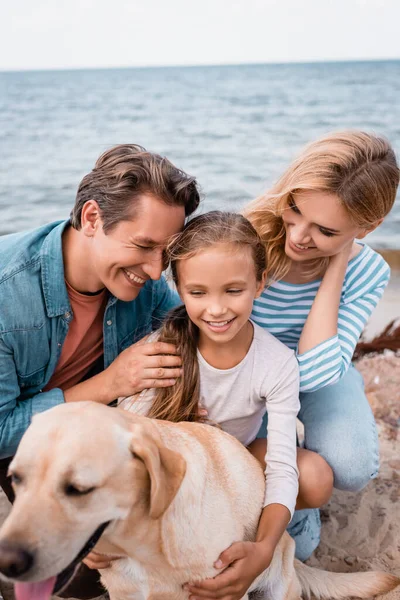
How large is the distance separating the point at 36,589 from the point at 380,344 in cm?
389

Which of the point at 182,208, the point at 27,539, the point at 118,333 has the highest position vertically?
the point at 182,208

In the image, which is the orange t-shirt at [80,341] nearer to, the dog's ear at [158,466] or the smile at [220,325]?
the smile at [220,325]

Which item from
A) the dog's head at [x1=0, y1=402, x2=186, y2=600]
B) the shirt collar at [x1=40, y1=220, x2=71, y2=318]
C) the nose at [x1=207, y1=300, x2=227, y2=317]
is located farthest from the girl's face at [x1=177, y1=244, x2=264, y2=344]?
the dog's head at [x1=0, y1=402, x2=186, y2=600]

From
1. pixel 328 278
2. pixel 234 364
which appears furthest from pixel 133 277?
pixel 328 278

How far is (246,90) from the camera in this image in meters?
30.1

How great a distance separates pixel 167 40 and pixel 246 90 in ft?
17.2

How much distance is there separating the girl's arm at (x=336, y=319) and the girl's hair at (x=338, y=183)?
191 mm

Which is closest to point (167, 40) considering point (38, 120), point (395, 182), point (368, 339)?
point (38, 120)

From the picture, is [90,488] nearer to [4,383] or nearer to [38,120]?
[4,383]

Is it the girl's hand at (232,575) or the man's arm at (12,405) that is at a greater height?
the man's arm at (12,405)

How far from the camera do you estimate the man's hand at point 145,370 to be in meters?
2.48

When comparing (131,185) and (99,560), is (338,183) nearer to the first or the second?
(131,185)

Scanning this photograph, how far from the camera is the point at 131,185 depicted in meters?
2.48

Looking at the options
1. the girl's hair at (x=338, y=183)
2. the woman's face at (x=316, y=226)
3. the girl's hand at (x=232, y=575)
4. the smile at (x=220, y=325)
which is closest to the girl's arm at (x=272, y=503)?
the girl's hand at (x=232, y=575)
